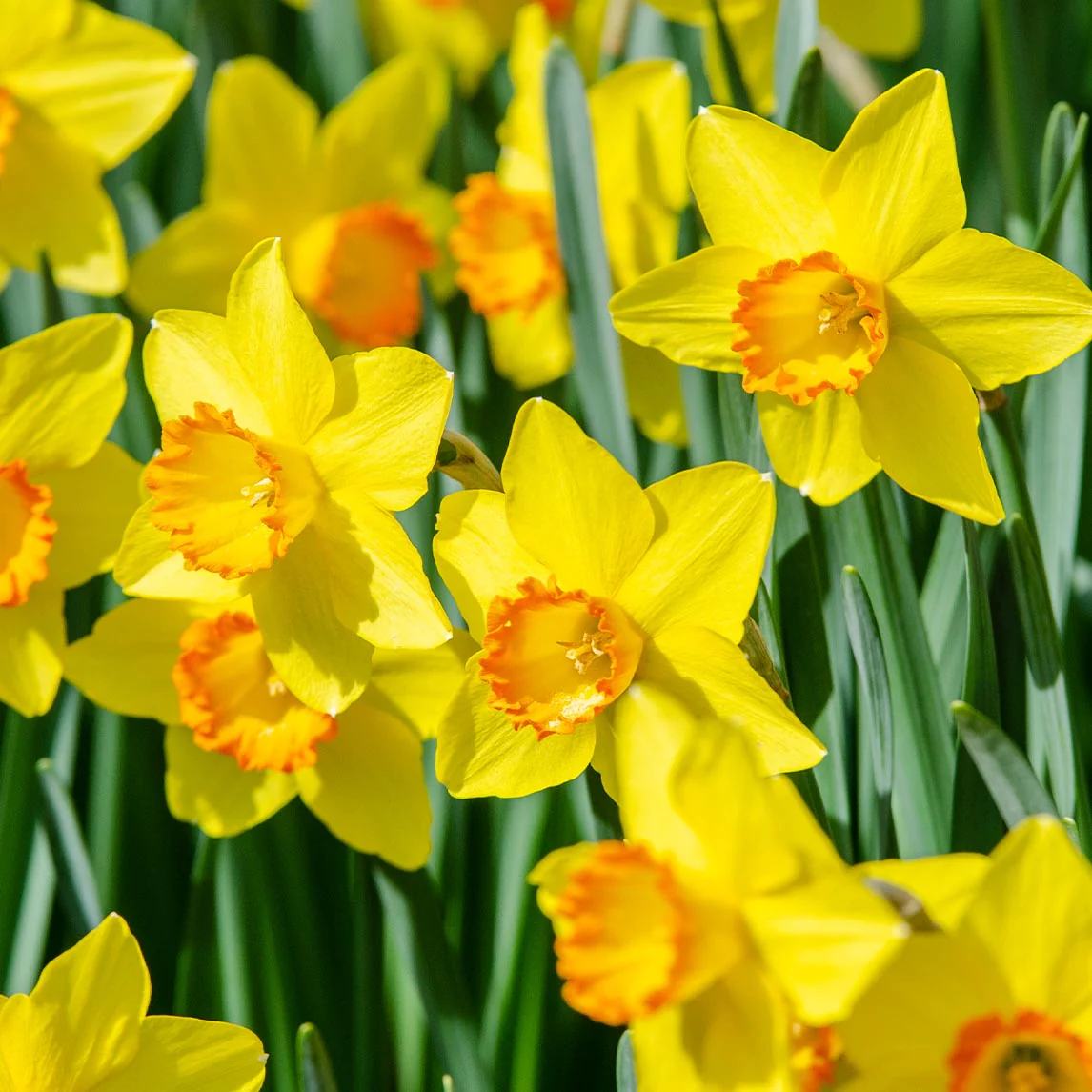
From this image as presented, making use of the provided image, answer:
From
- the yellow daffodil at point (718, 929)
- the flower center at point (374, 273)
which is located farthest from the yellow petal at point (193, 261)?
the yellow daffodil at point (718, 929)

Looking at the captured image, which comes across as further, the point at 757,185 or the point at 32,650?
the point at 32,650

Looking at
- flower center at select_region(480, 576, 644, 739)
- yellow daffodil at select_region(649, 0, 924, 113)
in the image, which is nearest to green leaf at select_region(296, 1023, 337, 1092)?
flower center at select_region(480, 576, 644, 739)

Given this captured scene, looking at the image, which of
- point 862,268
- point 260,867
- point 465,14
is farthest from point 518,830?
point 465,14

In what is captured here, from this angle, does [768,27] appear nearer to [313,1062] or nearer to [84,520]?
[84,520]

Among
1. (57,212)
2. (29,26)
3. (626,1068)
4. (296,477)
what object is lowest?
(626,1068)

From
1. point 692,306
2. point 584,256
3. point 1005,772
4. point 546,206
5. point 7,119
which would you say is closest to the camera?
point 1005,772

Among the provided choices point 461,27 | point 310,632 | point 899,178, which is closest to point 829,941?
point 310,632

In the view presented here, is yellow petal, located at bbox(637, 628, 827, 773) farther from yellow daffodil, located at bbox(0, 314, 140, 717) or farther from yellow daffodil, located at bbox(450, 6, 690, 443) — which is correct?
yellow daffodil, located at bbox(450, 6, 690, 443)

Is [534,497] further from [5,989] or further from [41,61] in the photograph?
[41,61]
